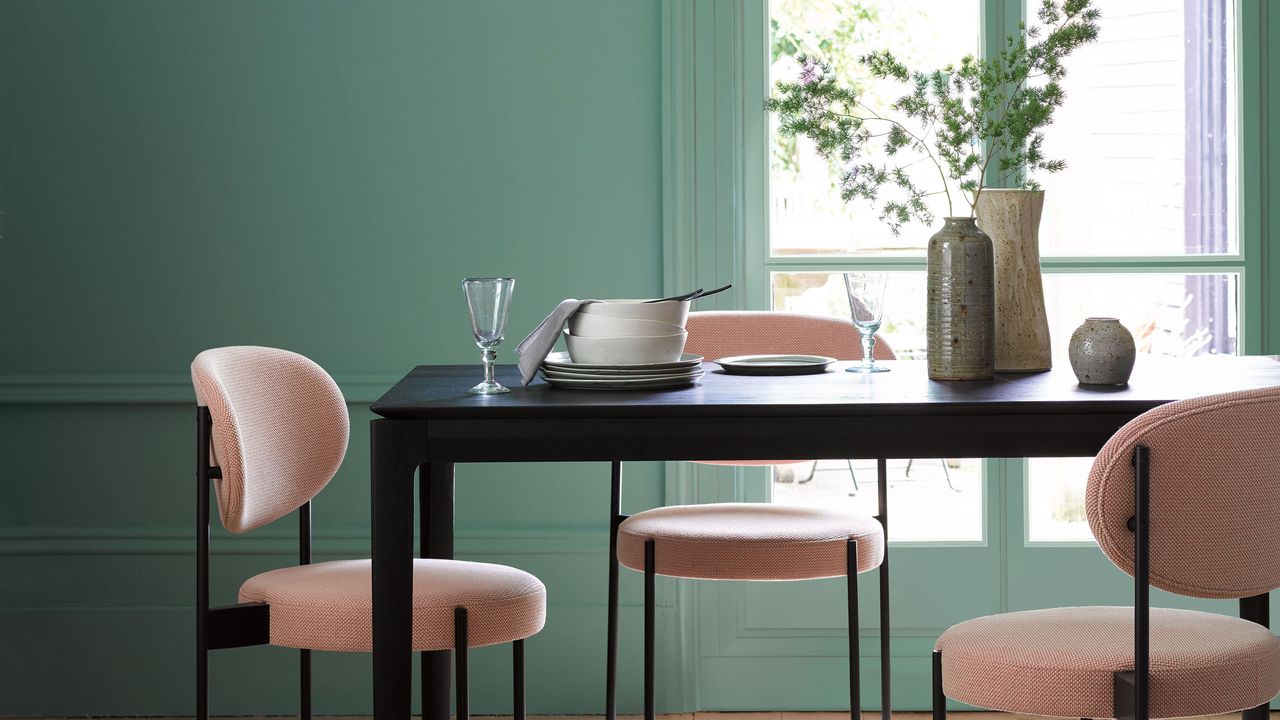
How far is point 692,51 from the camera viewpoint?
2953 mm

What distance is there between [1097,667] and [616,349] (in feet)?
2.39

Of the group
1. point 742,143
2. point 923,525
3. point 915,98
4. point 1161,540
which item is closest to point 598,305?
point 915,98

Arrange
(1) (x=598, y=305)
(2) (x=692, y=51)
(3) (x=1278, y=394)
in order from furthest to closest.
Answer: (2) (x=692, y=51) → (1) (x=598, y=305) → (3) (x=1278, y=394)

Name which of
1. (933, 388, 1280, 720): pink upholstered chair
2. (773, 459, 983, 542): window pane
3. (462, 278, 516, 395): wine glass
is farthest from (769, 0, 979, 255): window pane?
(933, 388, 1280, 720): pink upholstered chair

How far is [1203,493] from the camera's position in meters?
1.41

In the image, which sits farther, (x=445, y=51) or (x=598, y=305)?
(x=445, y=51)

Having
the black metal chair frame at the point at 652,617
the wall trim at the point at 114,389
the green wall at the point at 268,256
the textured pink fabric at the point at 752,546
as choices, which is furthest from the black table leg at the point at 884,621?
the wall trim at the point at 114,389

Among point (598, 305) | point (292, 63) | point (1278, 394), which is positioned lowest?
point (1278, 394)

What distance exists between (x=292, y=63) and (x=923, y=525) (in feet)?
5.93

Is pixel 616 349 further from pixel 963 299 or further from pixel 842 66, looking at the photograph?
pixel 842 66

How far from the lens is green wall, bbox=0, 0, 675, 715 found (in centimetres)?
297

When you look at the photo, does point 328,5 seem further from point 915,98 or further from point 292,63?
point 915,98

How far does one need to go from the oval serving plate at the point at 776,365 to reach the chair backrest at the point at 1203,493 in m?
0.63

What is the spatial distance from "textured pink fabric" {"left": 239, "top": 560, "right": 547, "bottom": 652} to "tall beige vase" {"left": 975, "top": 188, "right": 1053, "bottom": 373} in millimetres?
803
